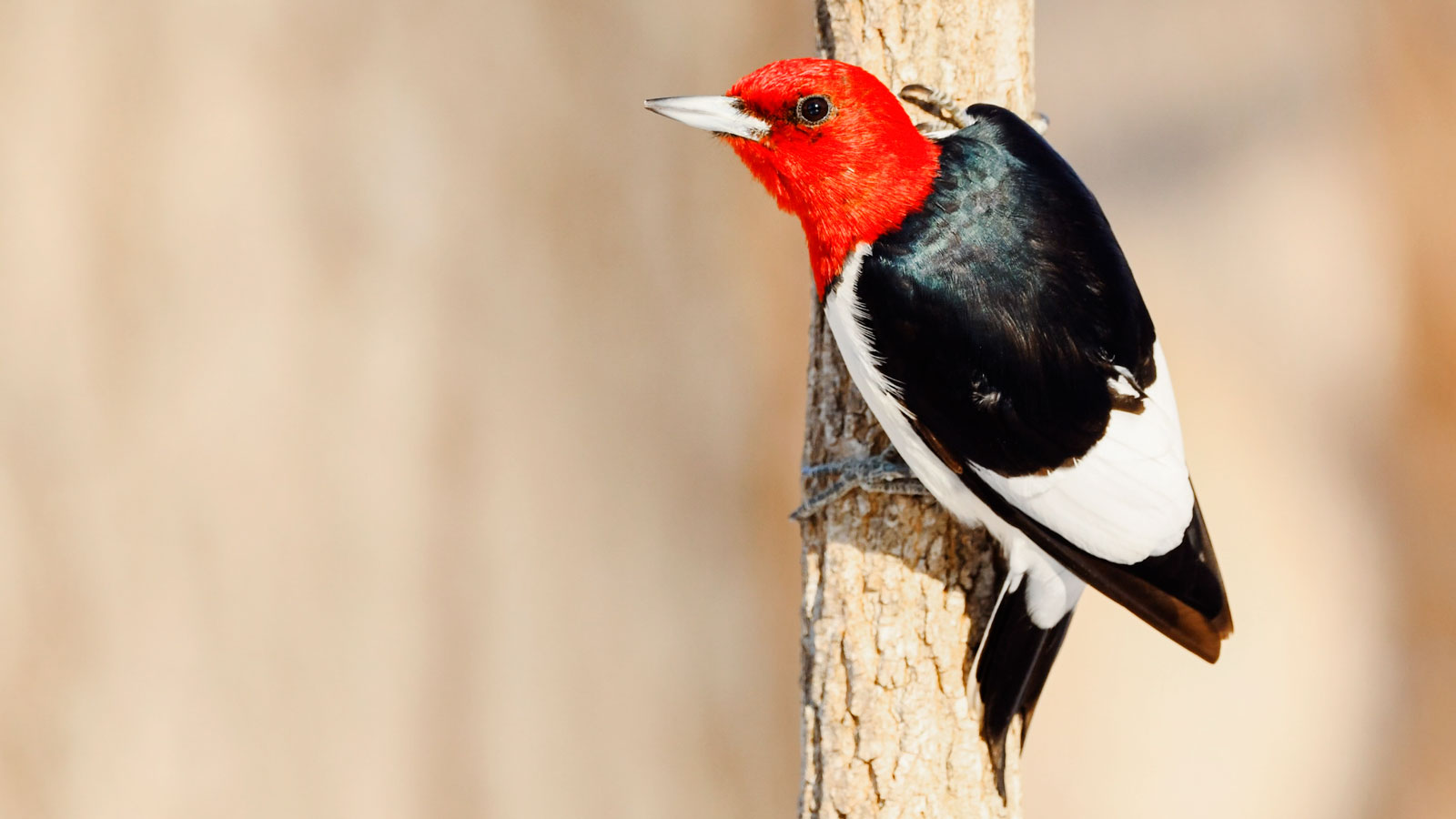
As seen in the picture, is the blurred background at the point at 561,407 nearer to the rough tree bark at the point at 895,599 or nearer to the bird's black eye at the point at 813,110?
the rough tree bark at the point at 895,599

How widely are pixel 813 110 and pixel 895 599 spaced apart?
14.9 inches

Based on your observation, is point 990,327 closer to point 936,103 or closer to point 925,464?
point 925,464

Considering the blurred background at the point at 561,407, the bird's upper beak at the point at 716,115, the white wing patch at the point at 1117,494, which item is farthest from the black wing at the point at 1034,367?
the blurred background at the point at 561,407

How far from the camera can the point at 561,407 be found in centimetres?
148

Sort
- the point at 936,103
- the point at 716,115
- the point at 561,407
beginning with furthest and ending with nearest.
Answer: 1. the point at 561,407
2. the point at 936,103
3. the point at 716,115

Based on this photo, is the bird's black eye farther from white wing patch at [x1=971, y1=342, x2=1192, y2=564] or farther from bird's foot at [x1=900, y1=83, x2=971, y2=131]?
white wing patch at [x1=971, y1=342, x2=1192, y2=564]

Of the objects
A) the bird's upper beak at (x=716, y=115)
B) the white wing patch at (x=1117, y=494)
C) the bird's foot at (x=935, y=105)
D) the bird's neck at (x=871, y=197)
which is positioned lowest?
the white wing patch at (x=1117, y=494)

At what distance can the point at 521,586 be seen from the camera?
1.47 m

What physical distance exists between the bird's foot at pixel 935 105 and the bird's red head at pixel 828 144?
10 centimetres

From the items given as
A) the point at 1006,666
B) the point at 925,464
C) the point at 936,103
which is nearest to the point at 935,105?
the point at 936,103

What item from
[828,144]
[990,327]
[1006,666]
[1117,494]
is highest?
[828,144]

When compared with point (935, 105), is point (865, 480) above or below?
below

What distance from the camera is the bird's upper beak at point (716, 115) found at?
76 centimetres

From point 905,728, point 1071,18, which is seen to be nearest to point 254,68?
point 1071,18
